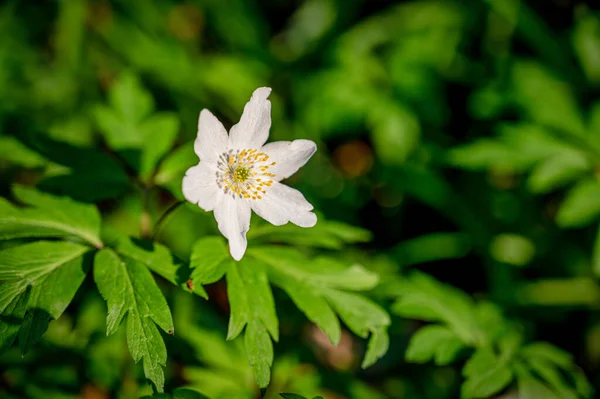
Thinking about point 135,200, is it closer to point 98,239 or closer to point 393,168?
point 98,239

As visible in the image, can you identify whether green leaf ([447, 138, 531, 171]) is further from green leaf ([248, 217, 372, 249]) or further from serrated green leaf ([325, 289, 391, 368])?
serrated green leaf ([325, 289, 391, 368])

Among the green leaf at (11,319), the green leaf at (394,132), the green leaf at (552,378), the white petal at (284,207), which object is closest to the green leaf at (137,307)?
the green leaf at (11,319)

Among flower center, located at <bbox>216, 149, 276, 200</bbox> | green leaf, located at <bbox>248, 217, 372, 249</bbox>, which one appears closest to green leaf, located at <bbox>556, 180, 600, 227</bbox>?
green leaf, located at <bbox>248, 217, 372, 249</bbox>

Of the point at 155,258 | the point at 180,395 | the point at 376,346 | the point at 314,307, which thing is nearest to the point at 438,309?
the point at 376,346

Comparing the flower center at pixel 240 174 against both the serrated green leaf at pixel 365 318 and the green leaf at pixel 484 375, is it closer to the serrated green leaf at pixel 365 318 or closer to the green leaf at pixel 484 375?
the serrated green leaf at pixel 365 318

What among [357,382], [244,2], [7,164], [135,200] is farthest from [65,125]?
[357,382]
